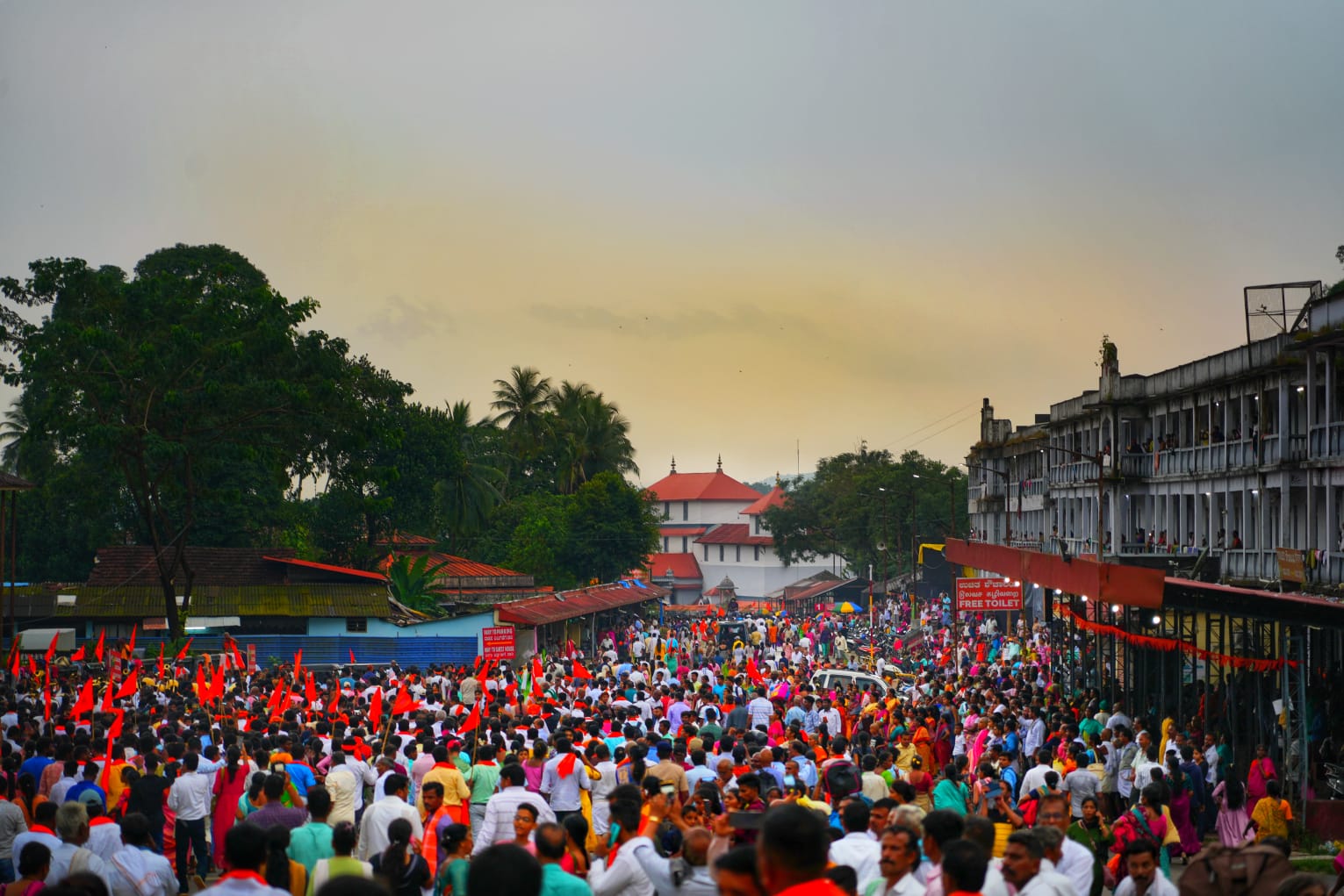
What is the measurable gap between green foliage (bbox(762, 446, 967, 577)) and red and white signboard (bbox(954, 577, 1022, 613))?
43344mm

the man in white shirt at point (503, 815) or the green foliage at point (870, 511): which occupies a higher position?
the green foliage at point (870, 511)

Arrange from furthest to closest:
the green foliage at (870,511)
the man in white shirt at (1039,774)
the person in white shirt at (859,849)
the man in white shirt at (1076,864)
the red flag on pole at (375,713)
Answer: the green foliage at (870,511), the red flag on pole at (375,713), the man in white shirt at (1039,774), the person in white shirt at (859,849), the man in white shirt at (1076,864)

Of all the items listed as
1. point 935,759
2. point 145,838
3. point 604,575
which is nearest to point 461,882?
point 145,838

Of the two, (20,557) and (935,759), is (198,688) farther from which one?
(20,557)

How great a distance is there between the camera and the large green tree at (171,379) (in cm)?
3912

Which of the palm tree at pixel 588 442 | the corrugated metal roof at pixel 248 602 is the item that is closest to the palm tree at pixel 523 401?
the palm tree at pixel 588 442

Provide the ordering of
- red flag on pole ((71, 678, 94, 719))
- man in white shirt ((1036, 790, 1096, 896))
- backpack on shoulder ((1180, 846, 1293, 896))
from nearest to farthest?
backpack on shoulder ((1180, 846, 1293, 896)), man in white shirt ((1036, 790, 1096, 896)), red flag on pole ((71, 678, 94, 719))

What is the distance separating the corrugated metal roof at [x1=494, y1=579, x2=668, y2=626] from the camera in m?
39.8

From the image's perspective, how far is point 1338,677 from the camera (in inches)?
928

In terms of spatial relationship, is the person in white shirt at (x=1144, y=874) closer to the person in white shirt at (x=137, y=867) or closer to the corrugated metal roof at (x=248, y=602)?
the person in white shirt at (x=137, y=867)

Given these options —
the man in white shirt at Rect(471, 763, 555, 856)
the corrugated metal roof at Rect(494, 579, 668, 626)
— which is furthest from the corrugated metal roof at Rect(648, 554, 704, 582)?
the man in white shirt at Rect(471, 763, 555, 856)

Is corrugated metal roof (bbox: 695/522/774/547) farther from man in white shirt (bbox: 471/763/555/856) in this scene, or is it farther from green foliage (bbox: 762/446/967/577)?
man in white shirt (bbox: 471/763/555/856)

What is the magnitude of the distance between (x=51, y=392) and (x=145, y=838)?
1303 inches

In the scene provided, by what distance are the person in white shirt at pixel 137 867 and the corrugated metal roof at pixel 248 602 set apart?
3158cm
